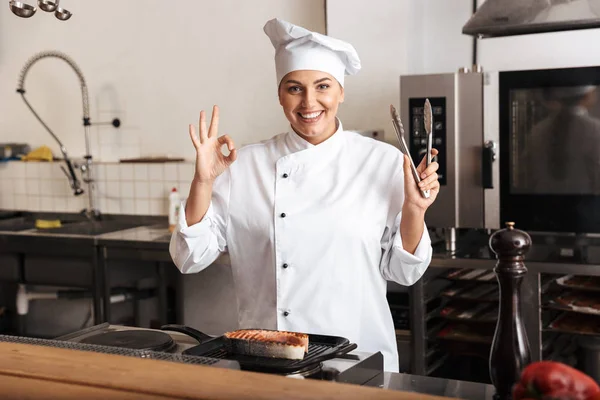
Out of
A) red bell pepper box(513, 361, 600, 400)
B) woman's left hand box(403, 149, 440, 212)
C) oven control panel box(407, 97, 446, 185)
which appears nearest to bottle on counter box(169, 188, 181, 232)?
oven control panel box(407, 97, 446, 185)

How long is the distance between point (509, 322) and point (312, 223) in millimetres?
978

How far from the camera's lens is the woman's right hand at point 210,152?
2090 millimetres

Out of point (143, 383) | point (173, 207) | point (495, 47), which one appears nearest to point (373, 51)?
point (495, 47)

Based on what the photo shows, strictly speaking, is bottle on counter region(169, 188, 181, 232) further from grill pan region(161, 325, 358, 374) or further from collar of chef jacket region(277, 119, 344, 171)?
grill pan region(161, 325, 358, 374)

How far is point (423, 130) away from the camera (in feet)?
11.1

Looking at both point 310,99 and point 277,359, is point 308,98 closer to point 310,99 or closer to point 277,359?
point 310,99

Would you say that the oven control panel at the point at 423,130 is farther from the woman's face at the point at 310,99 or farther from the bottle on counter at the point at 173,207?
the bottle on counter at the point at 173,207

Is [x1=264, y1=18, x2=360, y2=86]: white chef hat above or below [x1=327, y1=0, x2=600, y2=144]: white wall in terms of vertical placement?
below

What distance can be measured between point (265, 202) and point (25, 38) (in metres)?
3.22

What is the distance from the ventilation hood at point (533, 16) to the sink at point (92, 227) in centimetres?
231

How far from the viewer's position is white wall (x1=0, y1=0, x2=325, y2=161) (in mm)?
4332

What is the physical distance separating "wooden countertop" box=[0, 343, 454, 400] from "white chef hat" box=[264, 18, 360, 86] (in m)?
1.19

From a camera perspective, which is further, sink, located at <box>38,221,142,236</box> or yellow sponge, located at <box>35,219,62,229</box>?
yellow sponge, located at <box>35,219,62,229</box>

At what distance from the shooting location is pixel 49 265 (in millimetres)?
4129
